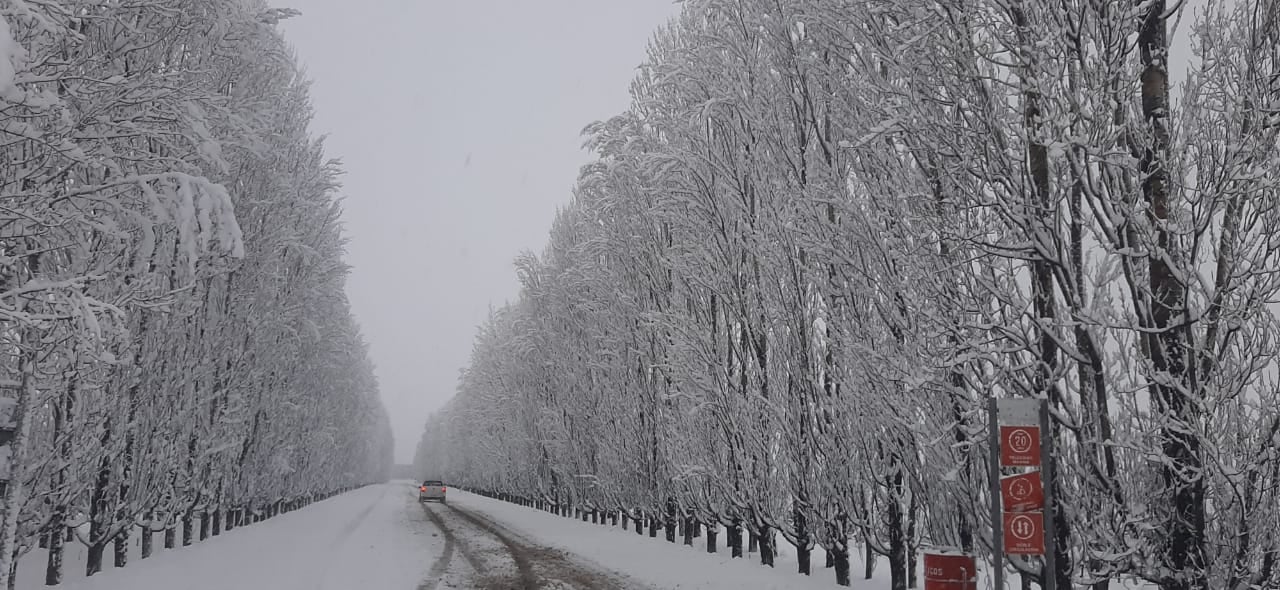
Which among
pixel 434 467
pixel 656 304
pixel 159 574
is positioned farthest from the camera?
pixel 434 467

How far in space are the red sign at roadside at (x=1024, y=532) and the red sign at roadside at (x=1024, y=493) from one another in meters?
0.05

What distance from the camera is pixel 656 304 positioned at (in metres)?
17.6

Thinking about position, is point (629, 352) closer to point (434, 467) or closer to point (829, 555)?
point (829, 555)

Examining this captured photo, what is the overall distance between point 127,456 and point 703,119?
11380mm

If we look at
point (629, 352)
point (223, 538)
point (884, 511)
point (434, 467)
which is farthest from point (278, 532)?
point (434, 467)

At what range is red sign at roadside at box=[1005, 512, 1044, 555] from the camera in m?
4.59

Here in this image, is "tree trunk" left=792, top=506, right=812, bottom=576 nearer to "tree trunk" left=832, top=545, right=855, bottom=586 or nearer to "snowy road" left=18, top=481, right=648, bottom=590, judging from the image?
"tree trunk" left=832, top=545, right=855, bottom=586

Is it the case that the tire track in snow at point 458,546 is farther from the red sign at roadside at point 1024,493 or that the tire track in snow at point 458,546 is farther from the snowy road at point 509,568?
the red sign at roadside at point 1024,493

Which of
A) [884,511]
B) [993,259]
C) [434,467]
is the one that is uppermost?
[993,259]

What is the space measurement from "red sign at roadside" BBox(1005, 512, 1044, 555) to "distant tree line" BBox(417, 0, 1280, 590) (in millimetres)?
907

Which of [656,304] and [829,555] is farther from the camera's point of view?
[656,304]

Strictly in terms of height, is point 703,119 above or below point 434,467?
above

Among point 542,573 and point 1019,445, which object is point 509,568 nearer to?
point 542,573

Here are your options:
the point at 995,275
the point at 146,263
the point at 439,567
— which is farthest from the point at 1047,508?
the point at 439,567
